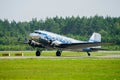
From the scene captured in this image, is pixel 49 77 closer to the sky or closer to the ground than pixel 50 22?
closer to the ground

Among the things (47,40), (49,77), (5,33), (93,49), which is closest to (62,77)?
(49,77)

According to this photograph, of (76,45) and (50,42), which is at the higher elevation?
(50,42)

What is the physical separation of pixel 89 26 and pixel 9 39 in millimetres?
46661

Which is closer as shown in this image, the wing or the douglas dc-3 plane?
the douglas dc-3 plane

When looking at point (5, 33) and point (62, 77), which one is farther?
point (5, 33)

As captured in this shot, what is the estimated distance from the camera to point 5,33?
579ft

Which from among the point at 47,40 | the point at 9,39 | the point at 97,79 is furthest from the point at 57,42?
the point at 9,39

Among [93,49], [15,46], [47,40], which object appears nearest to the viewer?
[47,40]

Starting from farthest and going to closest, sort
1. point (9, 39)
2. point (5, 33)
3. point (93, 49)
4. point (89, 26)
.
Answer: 1. point (89, 26)
2. point (5, 33)
3. point (9, 39)
4. point (93, 49)

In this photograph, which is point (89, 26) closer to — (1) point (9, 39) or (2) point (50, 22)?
(2) point (50, 22)

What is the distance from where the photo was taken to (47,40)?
71375 millimetres

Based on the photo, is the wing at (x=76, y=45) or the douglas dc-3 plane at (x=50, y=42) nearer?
the douglas dc-3 plane at (x=50, y=42)

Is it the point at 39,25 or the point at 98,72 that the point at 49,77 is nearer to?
the point at 98,72

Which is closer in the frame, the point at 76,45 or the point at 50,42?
the point at 50,42
